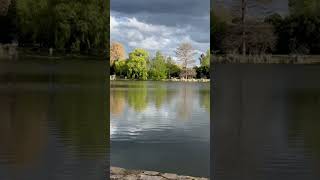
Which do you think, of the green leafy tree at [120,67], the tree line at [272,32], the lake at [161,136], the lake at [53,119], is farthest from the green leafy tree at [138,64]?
the tree line at [272,32]

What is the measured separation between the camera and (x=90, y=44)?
14.0m

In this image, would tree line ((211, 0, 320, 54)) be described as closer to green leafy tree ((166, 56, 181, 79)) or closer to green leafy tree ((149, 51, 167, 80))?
green leafy tree ((166, 56, 181, 79))

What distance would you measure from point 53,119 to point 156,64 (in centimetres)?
1212

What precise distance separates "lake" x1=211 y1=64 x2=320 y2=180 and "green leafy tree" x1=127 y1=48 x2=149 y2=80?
425 centimetres

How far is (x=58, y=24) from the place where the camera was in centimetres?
1439

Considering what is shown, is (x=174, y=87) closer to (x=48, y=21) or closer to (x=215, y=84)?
(x=215, y=84)

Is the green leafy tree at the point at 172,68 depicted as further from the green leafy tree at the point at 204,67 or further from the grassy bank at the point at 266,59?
the grassy bank at the point at 266,59

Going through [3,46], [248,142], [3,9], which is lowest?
[248,142]

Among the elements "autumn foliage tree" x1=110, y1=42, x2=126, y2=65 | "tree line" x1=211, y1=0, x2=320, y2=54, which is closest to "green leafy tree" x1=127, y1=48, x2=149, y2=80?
"autumn foliage tree" x1=110, y1=42, x2=126, y2=65

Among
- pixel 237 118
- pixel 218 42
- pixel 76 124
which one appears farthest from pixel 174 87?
pixel 76 124

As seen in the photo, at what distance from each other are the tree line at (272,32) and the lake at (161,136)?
8.00 feet

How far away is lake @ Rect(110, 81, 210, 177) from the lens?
588 centimetres

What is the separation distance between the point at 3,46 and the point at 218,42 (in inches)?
287

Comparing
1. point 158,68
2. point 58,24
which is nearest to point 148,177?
point 58,24
